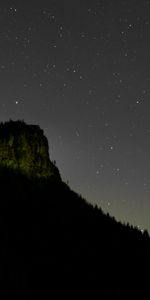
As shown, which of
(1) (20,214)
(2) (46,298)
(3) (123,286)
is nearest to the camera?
(2) (46,298)

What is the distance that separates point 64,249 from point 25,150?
85.6m

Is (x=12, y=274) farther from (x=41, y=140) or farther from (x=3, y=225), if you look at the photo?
(x=41, y=140)

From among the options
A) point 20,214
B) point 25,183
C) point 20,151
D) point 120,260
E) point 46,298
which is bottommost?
point 46,298

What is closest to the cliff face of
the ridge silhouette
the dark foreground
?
the ridge silhouette

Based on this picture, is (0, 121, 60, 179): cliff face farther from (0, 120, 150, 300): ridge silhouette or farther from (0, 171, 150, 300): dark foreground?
(0, 171, 150, 300): dark foreground

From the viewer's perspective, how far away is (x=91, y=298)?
78.1 meters

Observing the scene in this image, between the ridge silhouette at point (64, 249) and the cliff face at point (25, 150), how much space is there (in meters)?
26.5

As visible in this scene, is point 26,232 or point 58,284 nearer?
point 58,284

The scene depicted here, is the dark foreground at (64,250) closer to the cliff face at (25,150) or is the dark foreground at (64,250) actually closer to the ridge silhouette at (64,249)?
the ridge silhouette at (64,249)

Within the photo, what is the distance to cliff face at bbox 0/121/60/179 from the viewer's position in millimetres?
171500

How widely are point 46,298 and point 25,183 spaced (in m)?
74.2

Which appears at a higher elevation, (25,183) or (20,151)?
(20,151)

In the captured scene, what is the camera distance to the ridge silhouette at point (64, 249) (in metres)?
79.4

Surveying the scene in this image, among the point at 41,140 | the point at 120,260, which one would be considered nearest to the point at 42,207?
the point at 120,260
